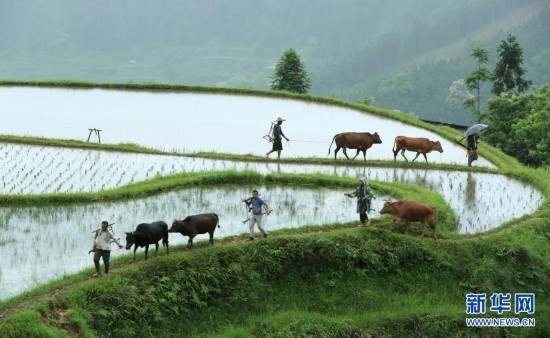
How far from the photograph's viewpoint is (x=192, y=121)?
78.1ft

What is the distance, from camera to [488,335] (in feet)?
37.9

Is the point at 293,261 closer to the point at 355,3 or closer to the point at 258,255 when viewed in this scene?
the point at 258,255

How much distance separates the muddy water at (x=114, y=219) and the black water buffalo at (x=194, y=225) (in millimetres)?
647

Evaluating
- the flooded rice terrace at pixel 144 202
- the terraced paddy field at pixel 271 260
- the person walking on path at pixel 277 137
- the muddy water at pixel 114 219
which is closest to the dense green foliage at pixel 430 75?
the person walking on path at pixel 277 137

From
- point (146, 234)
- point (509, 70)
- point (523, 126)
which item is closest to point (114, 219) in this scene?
point (146, 234)

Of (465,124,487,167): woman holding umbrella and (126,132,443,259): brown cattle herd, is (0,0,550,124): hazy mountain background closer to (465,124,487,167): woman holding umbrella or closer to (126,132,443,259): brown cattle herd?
(465,124,487,167): woman holding umbrella

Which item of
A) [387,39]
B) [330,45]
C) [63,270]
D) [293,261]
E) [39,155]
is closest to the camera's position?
[63,270]

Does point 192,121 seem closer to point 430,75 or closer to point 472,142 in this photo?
point 472,142

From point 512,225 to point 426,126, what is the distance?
11011 millimetres

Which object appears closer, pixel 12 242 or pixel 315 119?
pixel 12 242

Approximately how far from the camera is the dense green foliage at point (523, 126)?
2472cm

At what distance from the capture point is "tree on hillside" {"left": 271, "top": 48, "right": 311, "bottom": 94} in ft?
110

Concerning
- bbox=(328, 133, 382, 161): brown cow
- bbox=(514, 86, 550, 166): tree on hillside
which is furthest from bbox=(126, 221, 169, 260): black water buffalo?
bbox=(514, 86, 550, 166): tree on hillside

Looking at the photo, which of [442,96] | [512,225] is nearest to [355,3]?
[442,96]
